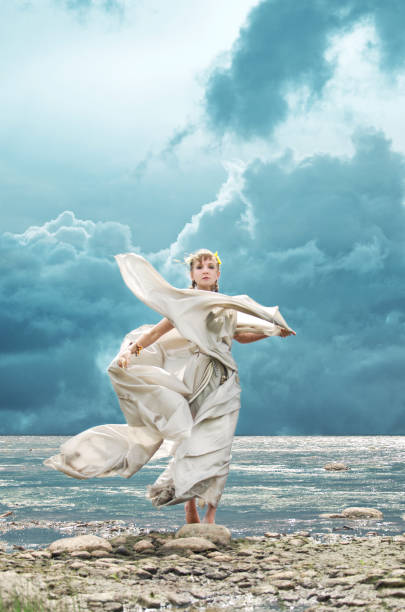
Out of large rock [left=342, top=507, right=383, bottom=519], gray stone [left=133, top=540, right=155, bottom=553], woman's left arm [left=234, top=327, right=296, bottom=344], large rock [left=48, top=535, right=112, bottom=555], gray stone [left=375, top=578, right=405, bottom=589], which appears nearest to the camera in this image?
gray stone [left=375, top=578, right=405, bottom=589]

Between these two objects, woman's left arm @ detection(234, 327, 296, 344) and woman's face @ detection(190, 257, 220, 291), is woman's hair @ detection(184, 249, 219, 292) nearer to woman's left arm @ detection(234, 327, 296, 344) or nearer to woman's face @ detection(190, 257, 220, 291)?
woman's face @ detection(190, 257, 220, 291)

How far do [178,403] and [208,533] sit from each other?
1516mm

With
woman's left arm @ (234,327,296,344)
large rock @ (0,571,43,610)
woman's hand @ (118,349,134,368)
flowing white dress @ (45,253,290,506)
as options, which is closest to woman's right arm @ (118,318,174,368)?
woman's hand @ (118,349,134,368)

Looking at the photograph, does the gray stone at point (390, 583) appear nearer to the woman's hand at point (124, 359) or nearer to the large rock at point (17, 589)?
the large rock at point (17, 589)

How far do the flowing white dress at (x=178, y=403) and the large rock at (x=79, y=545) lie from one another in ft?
3.24

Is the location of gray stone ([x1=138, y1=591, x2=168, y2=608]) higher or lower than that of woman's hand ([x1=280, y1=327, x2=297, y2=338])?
lower

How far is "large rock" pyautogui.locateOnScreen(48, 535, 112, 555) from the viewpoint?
6.52 metres

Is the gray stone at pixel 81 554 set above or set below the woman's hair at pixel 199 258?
below

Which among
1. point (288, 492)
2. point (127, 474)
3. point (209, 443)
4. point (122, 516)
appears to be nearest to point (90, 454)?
point (127, 474)

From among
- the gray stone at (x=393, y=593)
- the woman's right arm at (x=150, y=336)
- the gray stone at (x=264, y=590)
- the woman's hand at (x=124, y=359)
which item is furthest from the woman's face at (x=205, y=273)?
the gray stone at (x=393, y=593)

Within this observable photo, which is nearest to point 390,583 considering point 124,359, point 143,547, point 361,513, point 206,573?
point 206,573

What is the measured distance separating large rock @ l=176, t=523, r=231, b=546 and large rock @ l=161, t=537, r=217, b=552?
0.17 m

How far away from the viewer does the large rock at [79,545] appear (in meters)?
6.52

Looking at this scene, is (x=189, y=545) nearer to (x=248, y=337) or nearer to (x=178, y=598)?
(x=178, y=598)
